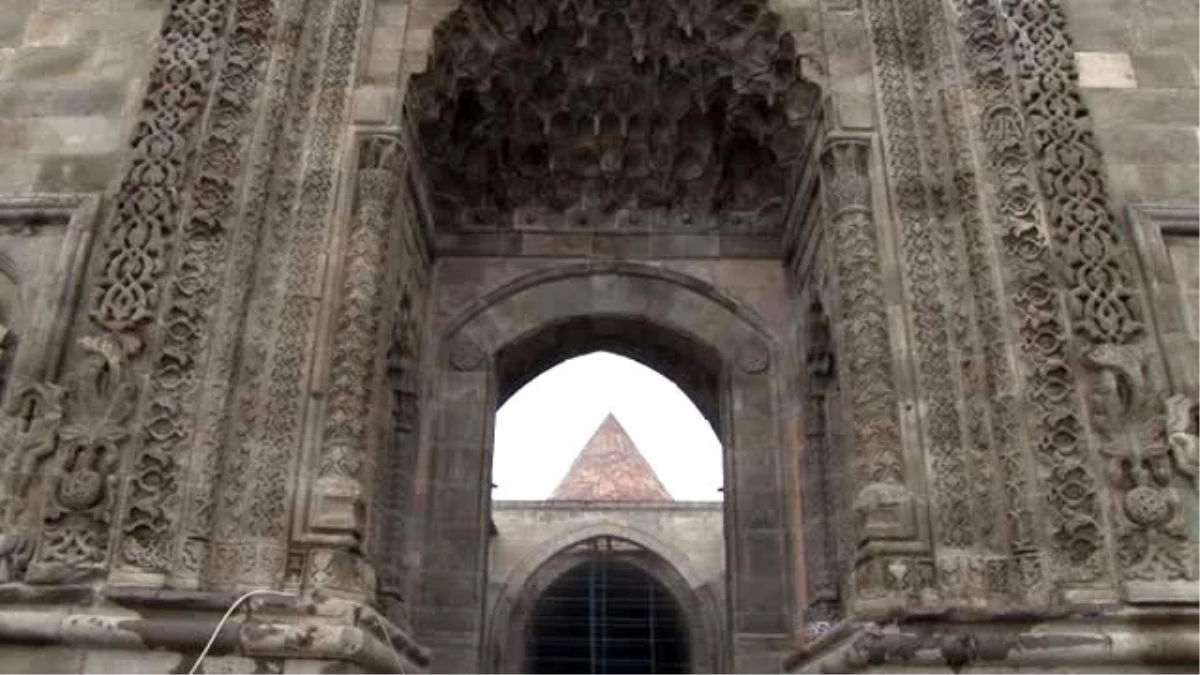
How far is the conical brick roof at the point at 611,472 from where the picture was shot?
2752cm

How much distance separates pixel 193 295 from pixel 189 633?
230 cm

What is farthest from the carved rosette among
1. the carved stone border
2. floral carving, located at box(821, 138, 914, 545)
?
the carved stone border

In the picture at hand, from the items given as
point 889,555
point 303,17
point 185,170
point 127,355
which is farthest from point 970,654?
point 303,17

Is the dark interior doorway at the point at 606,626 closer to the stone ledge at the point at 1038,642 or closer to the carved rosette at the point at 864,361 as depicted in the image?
the carved rosette at the point at 864,361

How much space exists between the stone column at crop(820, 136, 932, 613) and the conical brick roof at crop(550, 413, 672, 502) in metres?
19.1

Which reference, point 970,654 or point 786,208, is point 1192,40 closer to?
point 786,208

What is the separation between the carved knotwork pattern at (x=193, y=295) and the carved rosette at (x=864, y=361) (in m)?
4.39

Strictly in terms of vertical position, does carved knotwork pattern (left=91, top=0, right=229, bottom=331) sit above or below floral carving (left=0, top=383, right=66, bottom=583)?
above

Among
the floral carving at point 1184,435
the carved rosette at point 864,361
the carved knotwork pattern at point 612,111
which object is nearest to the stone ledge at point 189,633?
the carved rosette at point 864,361

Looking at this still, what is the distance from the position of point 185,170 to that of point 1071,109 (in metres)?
6.58

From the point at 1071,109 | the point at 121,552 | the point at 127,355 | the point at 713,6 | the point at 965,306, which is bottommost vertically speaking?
the point at 121,552

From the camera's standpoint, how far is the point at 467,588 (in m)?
9.30

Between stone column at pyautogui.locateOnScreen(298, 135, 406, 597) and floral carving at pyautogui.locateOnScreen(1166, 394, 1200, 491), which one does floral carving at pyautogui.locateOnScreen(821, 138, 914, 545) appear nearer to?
floral carving at pyautogui.locateOnScreen(1166, 394, 1200, 491)

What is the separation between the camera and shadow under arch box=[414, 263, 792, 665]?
9.23 m
